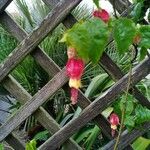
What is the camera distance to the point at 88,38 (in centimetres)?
85

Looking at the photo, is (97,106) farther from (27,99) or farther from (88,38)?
(88,38)

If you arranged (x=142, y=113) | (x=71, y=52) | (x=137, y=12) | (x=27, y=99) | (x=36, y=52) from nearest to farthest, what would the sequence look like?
(x=71, y=52), (x=137, y=12), (x=142, y=113), (x=36, y=52), (x=27, y=99)

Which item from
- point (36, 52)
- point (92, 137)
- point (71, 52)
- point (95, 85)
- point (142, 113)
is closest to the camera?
point (71, 52)

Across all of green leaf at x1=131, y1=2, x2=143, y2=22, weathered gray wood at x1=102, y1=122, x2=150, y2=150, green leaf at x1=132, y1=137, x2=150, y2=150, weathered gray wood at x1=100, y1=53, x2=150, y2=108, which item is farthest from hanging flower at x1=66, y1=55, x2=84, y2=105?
weathered gray wood at x1=102, y1=122, x2=150, y2=150

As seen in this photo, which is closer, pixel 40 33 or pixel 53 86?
pixel 40 33

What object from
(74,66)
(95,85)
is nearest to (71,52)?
(74,66)

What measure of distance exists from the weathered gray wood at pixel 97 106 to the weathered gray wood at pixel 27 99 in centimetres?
4

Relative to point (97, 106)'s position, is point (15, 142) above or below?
above

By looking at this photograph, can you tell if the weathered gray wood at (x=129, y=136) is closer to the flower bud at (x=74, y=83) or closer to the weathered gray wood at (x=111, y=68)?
the weathered gray wood at (x=111, y=68)

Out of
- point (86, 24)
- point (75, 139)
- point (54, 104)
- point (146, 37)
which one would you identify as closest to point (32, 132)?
point (54, 104)

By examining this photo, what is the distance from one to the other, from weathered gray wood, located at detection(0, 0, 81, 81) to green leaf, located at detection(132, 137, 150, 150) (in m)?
0.62

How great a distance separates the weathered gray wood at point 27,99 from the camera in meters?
2.13

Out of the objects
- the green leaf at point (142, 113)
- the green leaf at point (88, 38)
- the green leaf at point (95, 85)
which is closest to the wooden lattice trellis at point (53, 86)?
the green leaf at point (142, 113)

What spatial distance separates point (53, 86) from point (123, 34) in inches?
44.3
